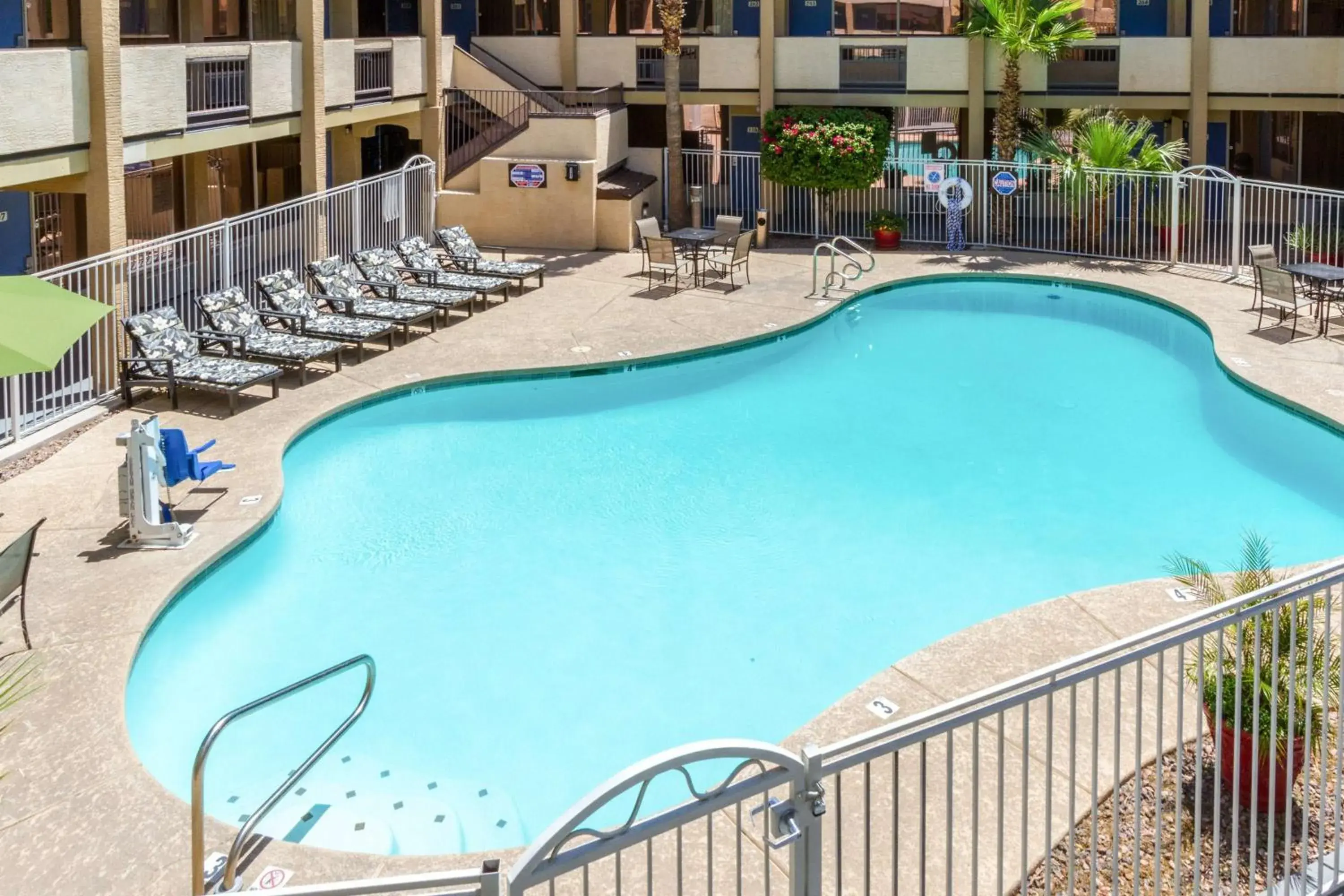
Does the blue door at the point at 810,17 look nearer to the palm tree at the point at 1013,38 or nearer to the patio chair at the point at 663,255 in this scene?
the palm tree at the point at 1013,38

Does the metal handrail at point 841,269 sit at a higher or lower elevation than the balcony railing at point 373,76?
lower

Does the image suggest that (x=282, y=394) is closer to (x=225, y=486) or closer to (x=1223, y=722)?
(x=225, y=486)

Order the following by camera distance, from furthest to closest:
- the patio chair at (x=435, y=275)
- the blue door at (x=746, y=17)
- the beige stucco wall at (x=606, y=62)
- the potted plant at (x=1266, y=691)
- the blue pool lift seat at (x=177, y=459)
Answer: the blue door at (x=746, y=17), the beige stucco wall at (x=606, y=62), the patio chair at (x=435, y=275), the blue pool lift seat at (x=177, y=459), the potted plant at (x=1266, y=691)

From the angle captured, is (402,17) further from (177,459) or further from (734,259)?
(177,459)

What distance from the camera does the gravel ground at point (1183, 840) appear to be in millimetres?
6277

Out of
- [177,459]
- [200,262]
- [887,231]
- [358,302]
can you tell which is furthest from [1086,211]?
[177,459]

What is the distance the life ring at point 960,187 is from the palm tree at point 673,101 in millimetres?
5126

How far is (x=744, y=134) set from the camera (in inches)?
1257

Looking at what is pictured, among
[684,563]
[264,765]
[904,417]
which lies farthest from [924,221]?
[264,765]

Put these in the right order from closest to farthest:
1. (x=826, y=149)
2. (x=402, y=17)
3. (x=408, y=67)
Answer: (x=408, y=67) → (x=826, y=149) → (x=402, y=17)

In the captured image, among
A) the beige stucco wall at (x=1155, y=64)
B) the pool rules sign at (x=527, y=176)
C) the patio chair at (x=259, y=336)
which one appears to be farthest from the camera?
the beige stucco wall at (x=1155, y=64)

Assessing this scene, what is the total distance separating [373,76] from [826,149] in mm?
8491

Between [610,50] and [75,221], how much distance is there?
1238 cm

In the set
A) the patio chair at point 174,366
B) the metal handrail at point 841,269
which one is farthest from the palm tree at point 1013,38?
the patio chair at point 174,366
